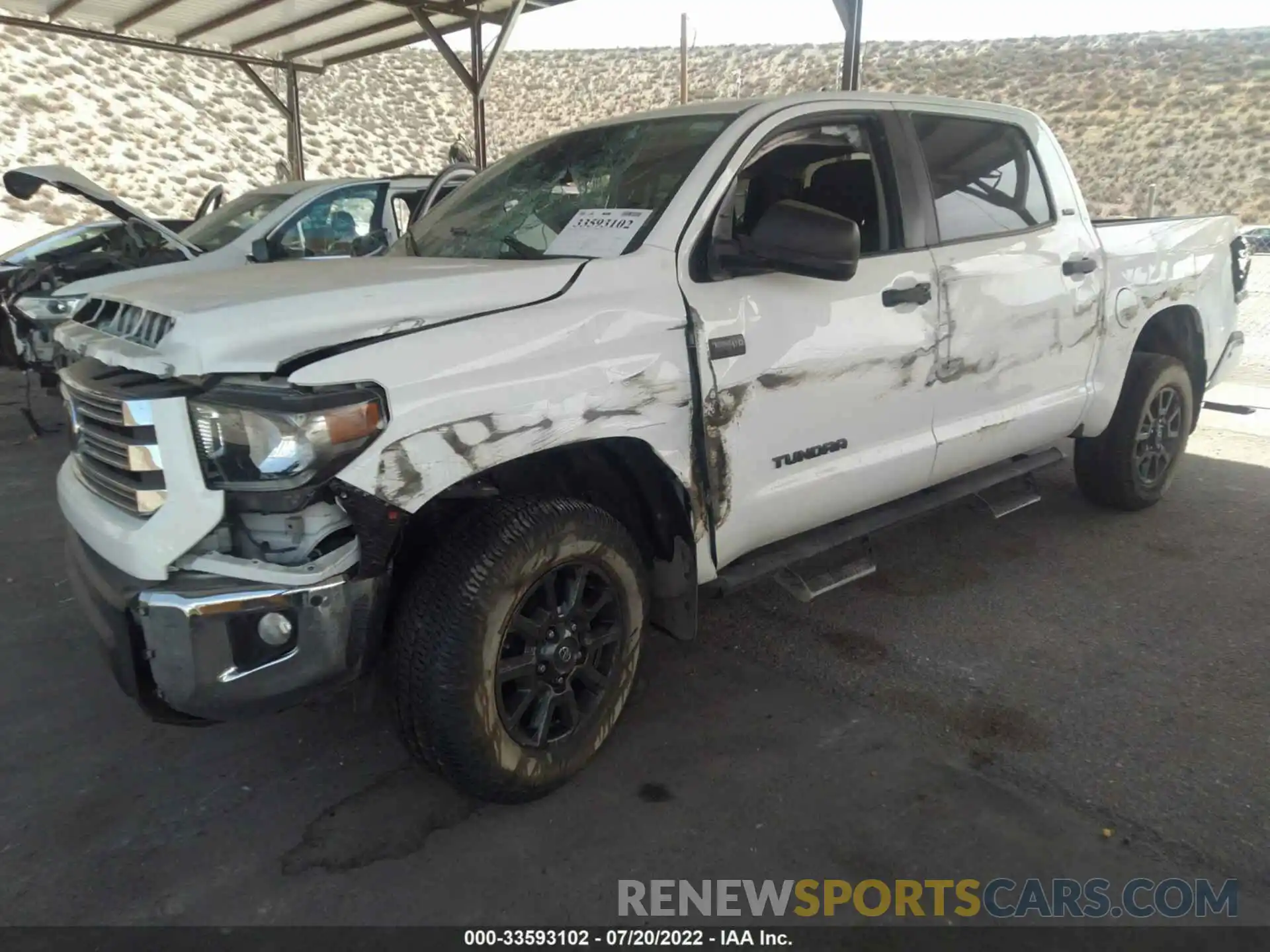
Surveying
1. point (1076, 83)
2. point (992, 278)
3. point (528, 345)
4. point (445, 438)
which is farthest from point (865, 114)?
point (1076, 83)

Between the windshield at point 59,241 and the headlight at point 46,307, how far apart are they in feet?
6.16

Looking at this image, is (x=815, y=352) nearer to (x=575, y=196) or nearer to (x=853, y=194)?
(x=853, y=194)

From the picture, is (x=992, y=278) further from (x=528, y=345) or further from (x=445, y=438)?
(x=445, y=438)

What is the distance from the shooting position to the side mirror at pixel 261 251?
6.66m

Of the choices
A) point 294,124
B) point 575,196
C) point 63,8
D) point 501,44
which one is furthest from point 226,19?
point 575,196

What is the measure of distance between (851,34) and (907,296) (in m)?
4.95

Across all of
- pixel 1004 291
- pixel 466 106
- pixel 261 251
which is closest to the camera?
pixel 1004 291

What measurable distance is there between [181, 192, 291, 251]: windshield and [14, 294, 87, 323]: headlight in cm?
102

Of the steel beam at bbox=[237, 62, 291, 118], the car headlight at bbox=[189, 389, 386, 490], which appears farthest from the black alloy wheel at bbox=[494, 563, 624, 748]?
the steel beam at bbox=[237, 62, 291, 118]

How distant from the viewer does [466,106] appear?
45969 mm

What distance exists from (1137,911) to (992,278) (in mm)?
2339

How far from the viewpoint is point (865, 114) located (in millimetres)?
3447

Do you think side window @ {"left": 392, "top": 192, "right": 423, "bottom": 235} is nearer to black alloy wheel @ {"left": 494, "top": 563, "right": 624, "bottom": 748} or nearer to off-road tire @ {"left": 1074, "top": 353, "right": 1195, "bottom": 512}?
off-road tire @ {"left": 1074, "top": 353, "right": 1195, "bottom": 512}

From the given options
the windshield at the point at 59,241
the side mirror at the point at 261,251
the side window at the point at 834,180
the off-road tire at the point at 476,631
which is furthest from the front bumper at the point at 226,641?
the windshield at the point at 59,241
